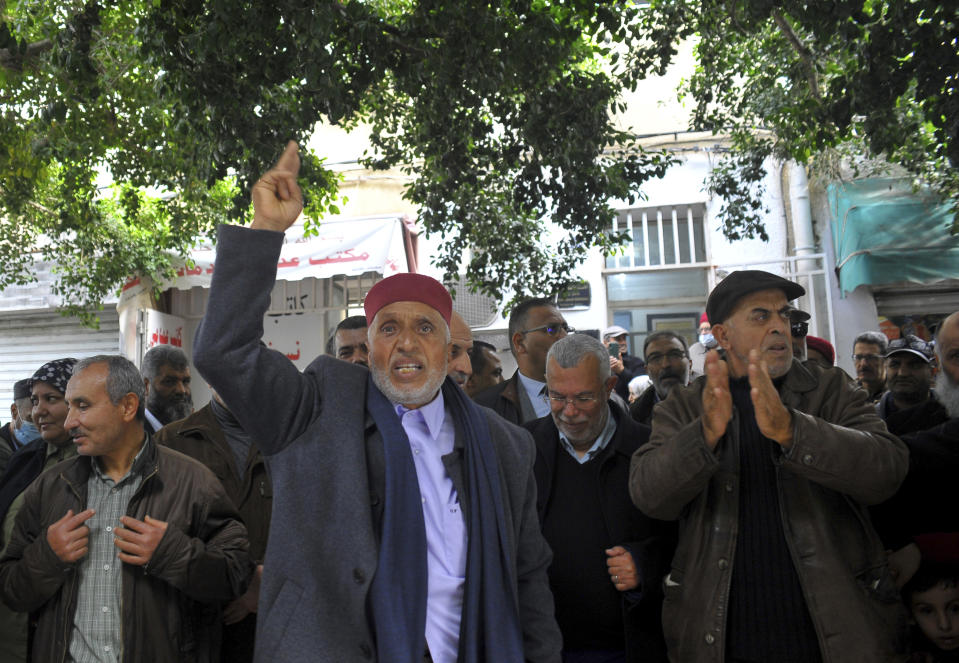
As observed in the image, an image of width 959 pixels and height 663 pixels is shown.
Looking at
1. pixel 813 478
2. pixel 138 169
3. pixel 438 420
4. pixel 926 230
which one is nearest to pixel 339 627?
pixel 438 420

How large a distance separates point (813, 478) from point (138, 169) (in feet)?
23.0

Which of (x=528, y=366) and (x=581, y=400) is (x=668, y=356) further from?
(x=581, y=400)

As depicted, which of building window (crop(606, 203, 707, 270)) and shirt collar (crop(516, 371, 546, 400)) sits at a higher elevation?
building window (crop(606, 203, 707, 270))

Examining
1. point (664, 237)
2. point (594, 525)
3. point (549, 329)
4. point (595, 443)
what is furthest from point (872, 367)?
point (664, 237)

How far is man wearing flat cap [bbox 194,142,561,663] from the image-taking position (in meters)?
1.97

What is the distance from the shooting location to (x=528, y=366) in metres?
4.63

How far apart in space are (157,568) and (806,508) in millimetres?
2174

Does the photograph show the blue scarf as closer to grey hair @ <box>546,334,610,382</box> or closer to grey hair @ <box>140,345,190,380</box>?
grey hair @ <box>546,334,610,382</box>

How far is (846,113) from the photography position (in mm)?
4648

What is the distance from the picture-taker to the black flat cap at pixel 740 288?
9.23 feet

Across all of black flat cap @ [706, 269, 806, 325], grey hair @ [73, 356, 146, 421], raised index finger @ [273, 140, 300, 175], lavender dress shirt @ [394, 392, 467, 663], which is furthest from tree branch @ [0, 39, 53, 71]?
black flat cap @ [706, 269, 806, 325]

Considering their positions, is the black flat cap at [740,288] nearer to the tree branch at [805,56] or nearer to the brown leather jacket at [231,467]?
the brown leather jacket at [231,467]

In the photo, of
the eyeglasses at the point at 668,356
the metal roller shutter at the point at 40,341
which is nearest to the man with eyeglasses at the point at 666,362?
the eyeglasses at the point at 668,356

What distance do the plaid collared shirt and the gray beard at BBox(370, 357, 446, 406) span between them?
1222mm
